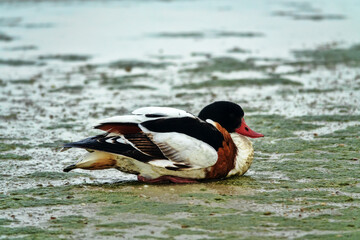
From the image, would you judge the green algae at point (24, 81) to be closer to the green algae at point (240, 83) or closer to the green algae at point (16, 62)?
the green algae at point (16, 62)

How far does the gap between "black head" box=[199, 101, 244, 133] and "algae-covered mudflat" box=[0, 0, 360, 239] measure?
1.78 ft

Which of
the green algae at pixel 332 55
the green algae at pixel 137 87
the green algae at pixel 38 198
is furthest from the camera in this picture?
the green algae at pixel 332 55

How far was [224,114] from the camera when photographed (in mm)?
7230

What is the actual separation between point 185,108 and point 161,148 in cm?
453

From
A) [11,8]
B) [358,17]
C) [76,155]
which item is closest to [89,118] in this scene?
[76,155]

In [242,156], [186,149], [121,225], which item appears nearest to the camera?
[121,225]

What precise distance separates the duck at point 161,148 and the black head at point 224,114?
0.82 ft

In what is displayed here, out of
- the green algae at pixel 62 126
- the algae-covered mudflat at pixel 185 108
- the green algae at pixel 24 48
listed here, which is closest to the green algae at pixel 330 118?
the algae-covered mudflat at pixel 185 108

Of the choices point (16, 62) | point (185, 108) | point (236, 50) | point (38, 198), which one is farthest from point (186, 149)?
point (236, 50)

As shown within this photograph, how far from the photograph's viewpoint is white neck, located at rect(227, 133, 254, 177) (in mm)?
7016

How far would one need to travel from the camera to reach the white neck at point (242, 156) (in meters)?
7.02

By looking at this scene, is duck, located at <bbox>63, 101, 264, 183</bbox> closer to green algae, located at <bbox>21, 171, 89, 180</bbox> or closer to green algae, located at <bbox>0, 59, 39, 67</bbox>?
green algae, located at <bbox>21, 171, 89, 180</bbox>

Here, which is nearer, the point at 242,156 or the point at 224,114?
the point at 242,156

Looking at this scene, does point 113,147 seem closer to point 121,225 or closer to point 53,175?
point 53,175
